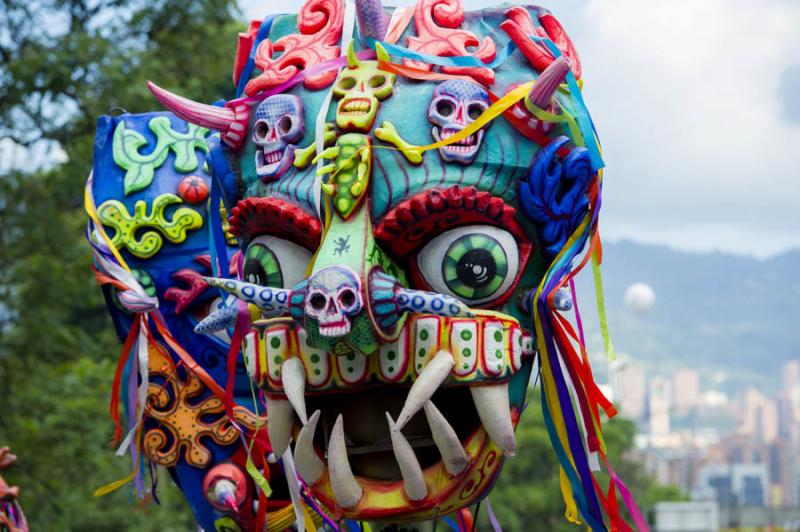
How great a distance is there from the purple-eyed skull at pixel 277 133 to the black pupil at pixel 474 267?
613 millimetres

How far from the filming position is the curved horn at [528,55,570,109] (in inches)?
175

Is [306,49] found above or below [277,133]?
above

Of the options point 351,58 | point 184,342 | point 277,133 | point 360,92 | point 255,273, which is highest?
point 351,58

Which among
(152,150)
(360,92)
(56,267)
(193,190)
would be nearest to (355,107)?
(360,92)

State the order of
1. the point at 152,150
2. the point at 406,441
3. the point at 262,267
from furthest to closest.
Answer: the point at 152,150 < the point at 262,267 < the point at 406,441

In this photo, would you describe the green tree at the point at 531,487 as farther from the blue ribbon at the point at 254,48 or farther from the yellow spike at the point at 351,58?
→ the yellow spike at the point at 351,58

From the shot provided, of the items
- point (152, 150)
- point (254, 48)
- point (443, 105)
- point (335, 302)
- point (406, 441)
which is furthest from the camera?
point (152, 150)

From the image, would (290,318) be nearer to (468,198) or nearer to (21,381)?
(468,198)

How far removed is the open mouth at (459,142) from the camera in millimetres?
4445

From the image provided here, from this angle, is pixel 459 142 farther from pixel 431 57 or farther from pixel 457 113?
pixel 431 57

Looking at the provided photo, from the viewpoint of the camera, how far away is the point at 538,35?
486 cm

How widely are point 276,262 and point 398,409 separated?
1.83 ft

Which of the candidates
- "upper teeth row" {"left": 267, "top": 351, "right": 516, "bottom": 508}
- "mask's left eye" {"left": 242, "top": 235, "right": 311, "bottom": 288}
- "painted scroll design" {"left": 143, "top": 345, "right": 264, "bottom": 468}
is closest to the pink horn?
"mask's left eye" {"left": 242, "top": 235, "right": 311, "bottom": 288}

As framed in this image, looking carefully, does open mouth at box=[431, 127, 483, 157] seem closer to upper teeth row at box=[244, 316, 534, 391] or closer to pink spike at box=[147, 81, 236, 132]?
upper teeth row at box=[244, 316, 534, 391]
